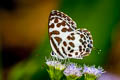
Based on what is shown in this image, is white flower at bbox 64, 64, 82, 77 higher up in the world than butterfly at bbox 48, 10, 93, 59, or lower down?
lower down

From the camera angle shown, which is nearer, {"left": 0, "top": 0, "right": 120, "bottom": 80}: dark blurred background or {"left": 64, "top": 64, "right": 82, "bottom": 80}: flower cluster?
{"left": 64, "top": 64, "right": 82, "bottom": 80}: flower cluster

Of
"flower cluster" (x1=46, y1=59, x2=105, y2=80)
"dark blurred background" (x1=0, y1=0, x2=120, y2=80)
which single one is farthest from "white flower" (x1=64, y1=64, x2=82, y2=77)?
"dark blurred background" (x1=0, y1=0, x2=120, y2=80)

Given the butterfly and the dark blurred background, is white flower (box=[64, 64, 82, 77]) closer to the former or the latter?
the butterfly

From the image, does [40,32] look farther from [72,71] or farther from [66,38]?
[72,71]

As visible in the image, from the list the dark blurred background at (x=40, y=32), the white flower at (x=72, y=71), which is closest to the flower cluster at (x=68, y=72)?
the white flower at (x=72, y=71)

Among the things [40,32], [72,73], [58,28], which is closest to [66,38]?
[58,28]

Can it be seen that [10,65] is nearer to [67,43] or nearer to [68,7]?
[68,7]
